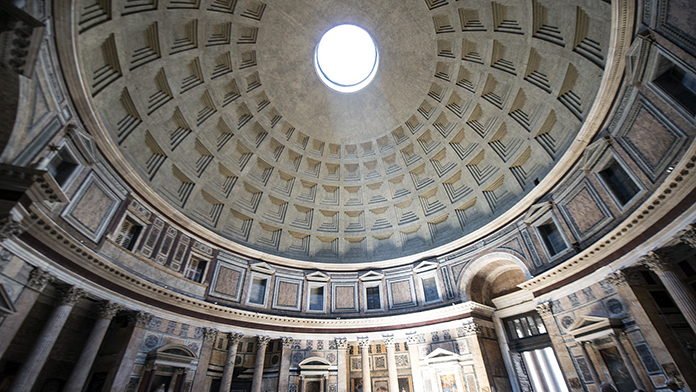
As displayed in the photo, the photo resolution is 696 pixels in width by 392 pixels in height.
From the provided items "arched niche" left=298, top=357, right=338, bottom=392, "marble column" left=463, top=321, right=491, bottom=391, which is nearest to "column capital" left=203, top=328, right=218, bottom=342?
"arched niche" left=298, top=357, right=338, bottom=392

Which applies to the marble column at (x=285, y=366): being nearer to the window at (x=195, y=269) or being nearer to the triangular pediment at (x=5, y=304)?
the window at (x=195, y=269)

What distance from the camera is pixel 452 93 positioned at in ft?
70.7

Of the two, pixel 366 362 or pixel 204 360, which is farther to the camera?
pixel 366 362

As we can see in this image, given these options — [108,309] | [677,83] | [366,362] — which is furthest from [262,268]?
[677,83]

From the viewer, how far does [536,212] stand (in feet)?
56.3

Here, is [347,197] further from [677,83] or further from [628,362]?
[677,83]

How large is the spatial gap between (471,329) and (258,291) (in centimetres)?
1416

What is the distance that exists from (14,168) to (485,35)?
2188 centimetres

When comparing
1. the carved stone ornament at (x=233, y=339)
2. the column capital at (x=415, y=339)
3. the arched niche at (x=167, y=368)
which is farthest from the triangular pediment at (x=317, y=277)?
the arched niche at (x=167, y=368)

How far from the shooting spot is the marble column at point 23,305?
9.59 m

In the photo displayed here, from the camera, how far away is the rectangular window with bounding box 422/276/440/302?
2129cm

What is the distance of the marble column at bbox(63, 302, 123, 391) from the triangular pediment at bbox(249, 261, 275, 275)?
8.30 metres

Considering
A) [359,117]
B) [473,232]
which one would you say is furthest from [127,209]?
[473,232]

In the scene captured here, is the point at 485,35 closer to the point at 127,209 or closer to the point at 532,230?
the point at 532,230
